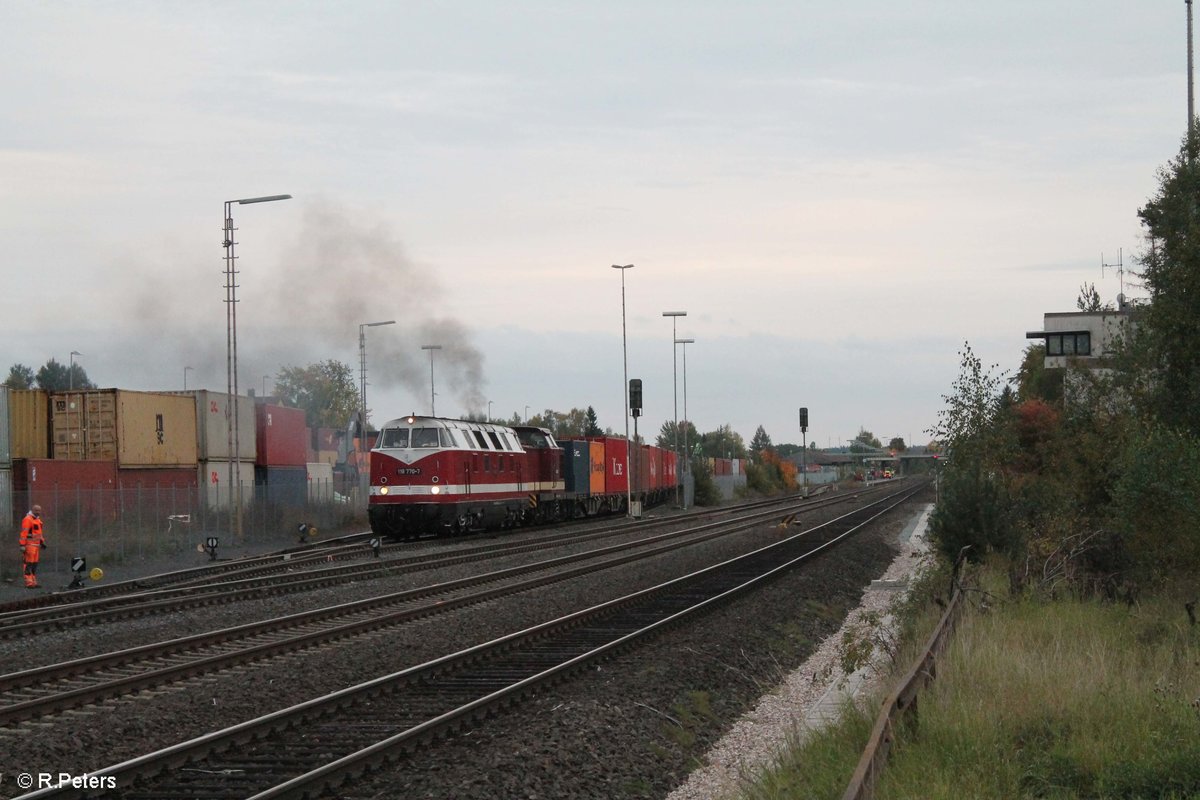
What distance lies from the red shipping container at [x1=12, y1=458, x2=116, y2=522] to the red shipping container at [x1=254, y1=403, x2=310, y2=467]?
406 inches

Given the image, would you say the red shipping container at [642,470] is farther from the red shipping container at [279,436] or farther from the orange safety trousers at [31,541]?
the orange safety trousers at [31,541]

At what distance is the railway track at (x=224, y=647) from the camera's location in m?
12.3

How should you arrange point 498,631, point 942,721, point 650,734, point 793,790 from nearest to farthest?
point 793,790 < point 942,721 < point 650,734 < point 498,631

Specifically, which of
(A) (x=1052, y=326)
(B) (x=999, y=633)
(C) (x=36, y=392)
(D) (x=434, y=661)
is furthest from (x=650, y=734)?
(A) (x=1052, y=326)

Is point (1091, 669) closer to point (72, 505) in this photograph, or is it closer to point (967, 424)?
point (967, 424)

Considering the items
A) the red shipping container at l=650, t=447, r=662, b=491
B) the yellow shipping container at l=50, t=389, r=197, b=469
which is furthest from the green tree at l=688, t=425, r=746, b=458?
the yellow shipping container at l=50, t=389, r=197, b=469

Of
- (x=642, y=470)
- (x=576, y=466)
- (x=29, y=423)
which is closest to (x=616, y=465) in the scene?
(x=642, y=470)

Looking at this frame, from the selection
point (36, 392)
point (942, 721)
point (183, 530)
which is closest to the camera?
point (942, 721)

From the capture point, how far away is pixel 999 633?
1370 centimetres

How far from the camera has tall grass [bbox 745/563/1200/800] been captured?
25.4 feet

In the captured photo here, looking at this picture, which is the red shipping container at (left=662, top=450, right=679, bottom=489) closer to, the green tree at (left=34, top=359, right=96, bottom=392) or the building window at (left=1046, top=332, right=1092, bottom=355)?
the building window at (left=1046, top=332, right=1092, bottom=355)

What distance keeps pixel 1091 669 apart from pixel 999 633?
2426mm

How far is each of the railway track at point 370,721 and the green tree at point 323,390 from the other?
102554 millimetres

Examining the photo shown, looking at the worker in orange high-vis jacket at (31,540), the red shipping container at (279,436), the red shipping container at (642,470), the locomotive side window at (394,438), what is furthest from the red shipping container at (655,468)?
the worker in orange high-vis jacket at (31,540)
